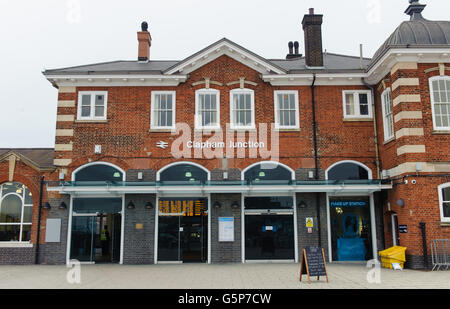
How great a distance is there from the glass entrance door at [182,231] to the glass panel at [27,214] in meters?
5.30

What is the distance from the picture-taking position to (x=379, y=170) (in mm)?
16109

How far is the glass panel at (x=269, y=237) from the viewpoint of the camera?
15648 mm

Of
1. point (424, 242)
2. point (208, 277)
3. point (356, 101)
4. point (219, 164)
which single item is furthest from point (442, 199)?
point (208, 277)

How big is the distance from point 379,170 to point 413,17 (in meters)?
6.42

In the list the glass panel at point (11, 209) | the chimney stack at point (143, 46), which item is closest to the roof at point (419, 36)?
the chimney stack at point (143, 46)

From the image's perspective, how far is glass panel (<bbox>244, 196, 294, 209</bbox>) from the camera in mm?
15883

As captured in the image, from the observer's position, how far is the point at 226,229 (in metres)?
15.6

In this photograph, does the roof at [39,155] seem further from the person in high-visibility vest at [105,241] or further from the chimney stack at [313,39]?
the chimney stack at [313,39]

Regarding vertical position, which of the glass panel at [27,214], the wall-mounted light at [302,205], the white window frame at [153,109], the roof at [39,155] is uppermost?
the white window frame at [153,109]

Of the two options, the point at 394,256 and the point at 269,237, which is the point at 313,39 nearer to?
the point at 269,237

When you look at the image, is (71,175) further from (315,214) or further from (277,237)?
(315,214)

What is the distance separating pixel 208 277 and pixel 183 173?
17.2 ft

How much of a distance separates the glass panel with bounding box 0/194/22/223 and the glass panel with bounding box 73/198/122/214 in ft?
7.66
